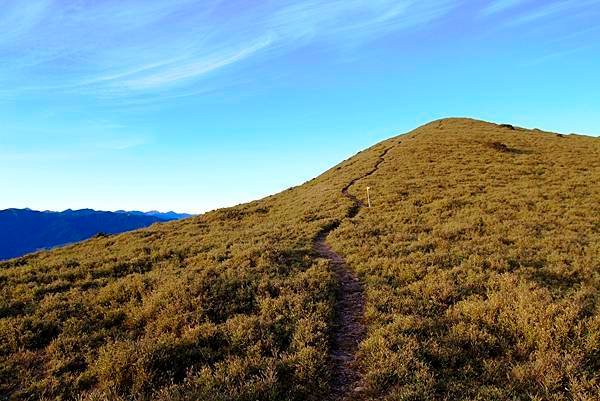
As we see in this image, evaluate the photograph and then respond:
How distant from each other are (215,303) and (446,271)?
25.4 ft

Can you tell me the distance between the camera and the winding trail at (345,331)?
292 inches

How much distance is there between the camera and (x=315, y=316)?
393 inches

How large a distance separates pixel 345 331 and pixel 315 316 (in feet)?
2.78

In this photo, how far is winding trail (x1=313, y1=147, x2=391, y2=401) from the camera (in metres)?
7.43

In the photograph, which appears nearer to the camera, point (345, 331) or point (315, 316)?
point (345, 331)

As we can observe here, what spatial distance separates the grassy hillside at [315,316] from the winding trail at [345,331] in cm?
24

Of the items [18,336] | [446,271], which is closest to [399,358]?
[446,271]

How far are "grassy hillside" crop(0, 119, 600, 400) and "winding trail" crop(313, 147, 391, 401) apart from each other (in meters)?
0.24

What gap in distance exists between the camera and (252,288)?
40.2 feet

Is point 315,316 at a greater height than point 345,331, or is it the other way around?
point 315,316

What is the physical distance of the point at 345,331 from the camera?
32.0ft

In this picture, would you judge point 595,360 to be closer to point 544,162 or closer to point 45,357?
point 45,357

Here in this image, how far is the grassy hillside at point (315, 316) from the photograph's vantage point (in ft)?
24.2

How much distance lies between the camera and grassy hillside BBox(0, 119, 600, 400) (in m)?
7.37
